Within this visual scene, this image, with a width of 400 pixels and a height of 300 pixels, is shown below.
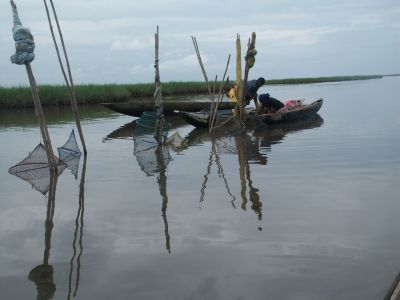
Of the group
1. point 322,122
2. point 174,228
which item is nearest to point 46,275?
point 174,228

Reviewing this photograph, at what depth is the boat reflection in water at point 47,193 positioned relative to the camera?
322 cm

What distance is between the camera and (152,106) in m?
14.5

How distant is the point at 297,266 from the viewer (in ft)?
10.9

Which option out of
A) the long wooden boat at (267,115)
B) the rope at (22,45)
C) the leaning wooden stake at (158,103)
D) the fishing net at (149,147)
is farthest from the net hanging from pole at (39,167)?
the long wooden boat at (267,115)

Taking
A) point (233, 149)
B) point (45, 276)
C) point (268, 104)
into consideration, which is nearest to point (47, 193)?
point (45, 276)

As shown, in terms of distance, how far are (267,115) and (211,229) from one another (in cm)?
833

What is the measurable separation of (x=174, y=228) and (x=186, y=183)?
1.84 meters

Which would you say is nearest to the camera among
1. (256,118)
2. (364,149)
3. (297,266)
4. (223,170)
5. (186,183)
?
(297,266)

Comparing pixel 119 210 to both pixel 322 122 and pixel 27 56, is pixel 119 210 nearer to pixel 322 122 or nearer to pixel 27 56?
pixel 27 56

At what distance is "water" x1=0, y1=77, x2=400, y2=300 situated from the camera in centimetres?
311

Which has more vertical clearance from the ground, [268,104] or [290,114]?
[268,104]

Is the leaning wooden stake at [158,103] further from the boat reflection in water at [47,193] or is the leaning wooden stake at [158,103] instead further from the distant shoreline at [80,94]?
the distant shoreline at [80,94]

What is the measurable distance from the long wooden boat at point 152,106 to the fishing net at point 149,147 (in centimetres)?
390

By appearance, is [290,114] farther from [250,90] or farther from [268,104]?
[250,90]
